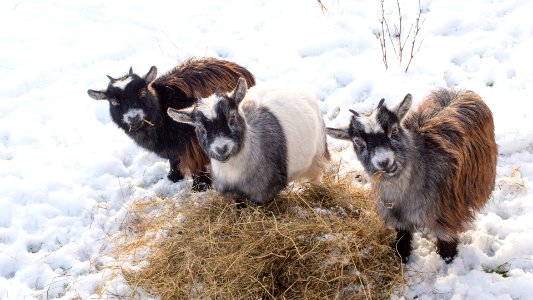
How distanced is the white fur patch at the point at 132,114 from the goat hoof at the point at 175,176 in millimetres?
821

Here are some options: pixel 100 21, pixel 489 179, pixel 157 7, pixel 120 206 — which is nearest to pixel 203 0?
pixel 157 7

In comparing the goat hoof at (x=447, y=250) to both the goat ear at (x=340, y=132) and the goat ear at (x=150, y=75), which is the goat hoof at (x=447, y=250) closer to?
the goat ear at (x=340, y=132)

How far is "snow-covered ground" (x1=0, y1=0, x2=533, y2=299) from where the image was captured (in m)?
4.51

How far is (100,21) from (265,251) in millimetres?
5271

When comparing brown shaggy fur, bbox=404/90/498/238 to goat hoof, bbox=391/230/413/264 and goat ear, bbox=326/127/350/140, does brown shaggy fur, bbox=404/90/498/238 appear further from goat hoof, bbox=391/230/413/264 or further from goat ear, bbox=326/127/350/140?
goat ear, bbox=326/127/350/140

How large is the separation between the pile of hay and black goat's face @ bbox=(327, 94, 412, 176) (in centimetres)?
74

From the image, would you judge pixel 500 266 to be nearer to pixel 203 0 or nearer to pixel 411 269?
pixel 411 269

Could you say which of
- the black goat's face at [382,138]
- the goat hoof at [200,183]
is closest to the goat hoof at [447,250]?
the black goat's face at [382,138]

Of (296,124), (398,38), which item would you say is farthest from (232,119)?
(398,38)

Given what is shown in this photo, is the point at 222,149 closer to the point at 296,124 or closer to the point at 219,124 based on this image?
the point at 219,124

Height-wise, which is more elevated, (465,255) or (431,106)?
(431,106)

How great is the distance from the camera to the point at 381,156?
374 centimetres

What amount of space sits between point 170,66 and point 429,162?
4.12m

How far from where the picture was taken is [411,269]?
4.30m
